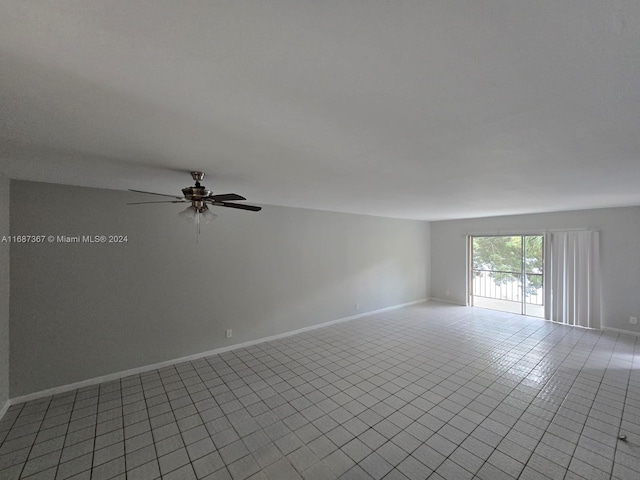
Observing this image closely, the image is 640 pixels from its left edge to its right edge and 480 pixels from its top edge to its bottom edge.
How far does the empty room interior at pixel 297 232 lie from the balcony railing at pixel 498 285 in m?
1.17

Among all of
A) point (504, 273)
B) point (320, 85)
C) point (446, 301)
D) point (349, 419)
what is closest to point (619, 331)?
point (504, 273)

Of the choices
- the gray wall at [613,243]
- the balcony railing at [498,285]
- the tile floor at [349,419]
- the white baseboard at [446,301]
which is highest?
the gray wall at [613,243]

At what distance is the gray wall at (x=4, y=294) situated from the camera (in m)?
2.54

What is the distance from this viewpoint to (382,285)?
20.9 feet

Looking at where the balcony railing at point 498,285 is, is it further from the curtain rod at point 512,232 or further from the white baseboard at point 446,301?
the curtain rod at point 512,232

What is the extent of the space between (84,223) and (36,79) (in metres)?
2.56

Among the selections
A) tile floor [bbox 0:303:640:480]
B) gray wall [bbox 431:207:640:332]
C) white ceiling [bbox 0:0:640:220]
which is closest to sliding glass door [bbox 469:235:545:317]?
gray wall [bbox 431:207:640:332]

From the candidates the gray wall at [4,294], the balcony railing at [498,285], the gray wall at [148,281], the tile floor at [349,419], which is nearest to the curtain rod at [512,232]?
the balcony railing at [498,285]

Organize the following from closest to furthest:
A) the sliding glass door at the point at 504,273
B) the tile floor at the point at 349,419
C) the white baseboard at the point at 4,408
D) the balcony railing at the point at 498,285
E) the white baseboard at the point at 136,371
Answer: the tile floor at the point at 349,419, the white baseboard at the point at 4,408, the white baseboard at the point at 136,371, the sliding glass door at the point at 504,273, the balcony railing at the point at 498,285

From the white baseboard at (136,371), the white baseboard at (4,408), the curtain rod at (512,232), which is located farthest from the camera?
the curtain rod at (512,232)

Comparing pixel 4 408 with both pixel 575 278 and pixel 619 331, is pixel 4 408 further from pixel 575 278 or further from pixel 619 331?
pixel 619 331

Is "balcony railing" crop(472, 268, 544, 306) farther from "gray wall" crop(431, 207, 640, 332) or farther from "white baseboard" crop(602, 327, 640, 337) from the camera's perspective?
"white baseboard" crop(602, 327, 640, 337)

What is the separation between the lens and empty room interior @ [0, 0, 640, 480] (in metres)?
0.91

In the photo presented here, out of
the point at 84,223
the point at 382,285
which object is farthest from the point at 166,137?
the point at 382,285
